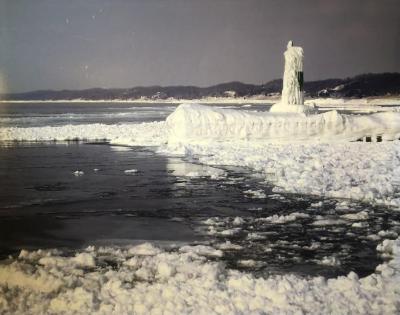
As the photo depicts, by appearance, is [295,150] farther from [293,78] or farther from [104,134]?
[104,134]

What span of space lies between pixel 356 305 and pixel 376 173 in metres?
5.20

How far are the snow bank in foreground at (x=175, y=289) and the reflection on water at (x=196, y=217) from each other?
13.8 inches

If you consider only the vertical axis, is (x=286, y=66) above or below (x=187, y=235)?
above

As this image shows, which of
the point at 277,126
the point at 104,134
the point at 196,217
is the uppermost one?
the point at 277,126

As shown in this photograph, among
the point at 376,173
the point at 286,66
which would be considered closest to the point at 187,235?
the point at 376,173

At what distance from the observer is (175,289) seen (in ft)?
11.5

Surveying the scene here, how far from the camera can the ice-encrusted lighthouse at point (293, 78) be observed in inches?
547

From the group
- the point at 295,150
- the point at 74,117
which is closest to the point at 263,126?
the point at 295,150

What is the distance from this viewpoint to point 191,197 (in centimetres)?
684

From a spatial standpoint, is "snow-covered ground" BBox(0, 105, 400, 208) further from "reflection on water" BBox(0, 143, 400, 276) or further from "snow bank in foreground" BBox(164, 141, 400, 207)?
"reflection on water" BBox(0, 143, 400, 276)

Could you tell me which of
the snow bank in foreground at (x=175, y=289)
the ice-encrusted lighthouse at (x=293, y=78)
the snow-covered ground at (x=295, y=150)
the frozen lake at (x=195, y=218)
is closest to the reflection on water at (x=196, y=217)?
the frozen lake at (x=195, y=218)

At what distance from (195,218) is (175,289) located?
2.20m

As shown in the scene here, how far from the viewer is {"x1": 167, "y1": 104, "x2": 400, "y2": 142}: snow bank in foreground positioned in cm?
1284

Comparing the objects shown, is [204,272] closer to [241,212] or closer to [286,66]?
[241,212]
